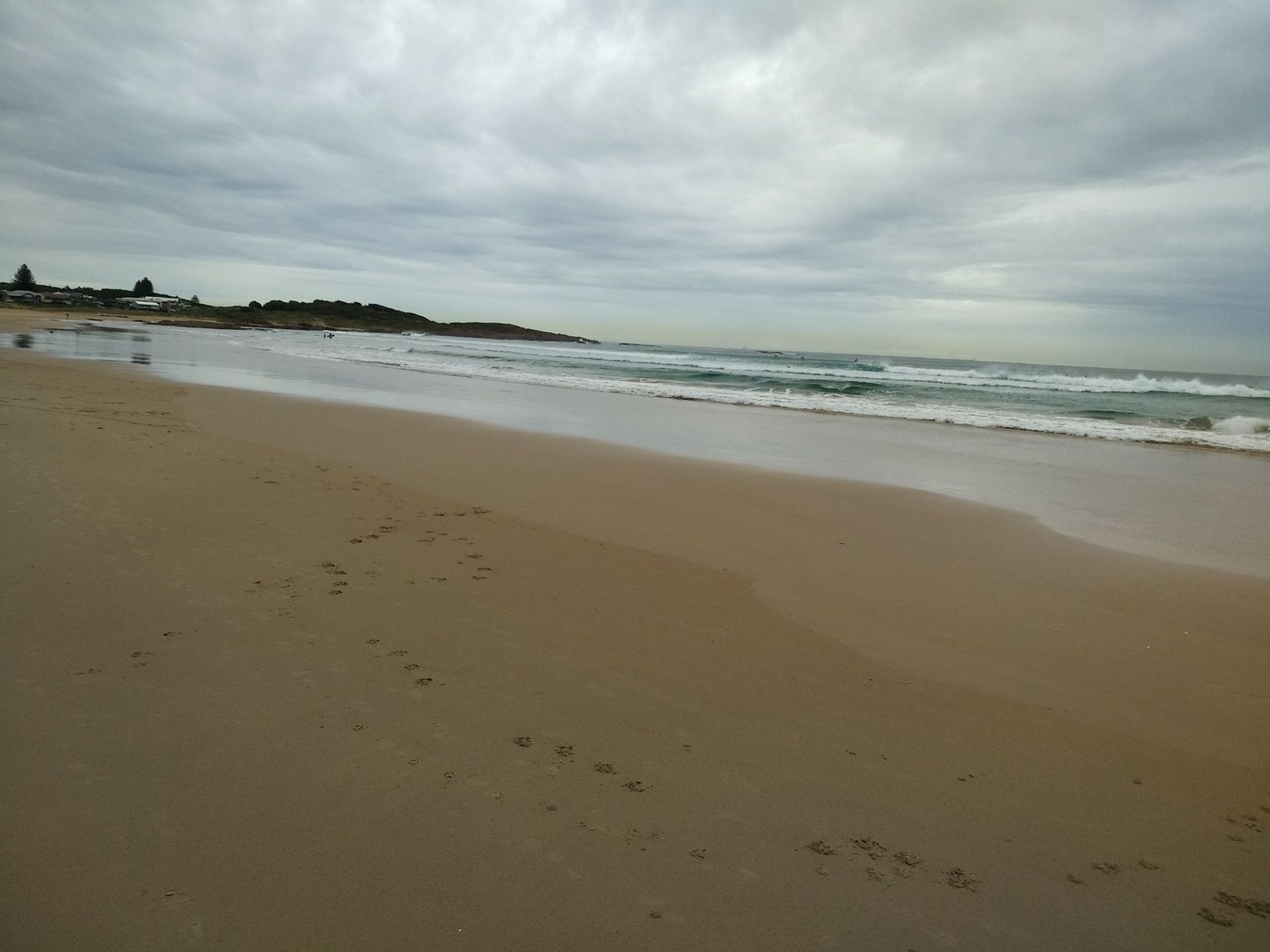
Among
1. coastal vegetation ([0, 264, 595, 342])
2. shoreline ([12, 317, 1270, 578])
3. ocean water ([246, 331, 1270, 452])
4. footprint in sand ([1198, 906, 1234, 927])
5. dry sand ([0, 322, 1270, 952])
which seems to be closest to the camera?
dry sand ([0, 322, 1270, 952])

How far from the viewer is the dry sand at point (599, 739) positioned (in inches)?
92.0

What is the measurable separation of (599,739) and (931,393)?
3352 centimetres

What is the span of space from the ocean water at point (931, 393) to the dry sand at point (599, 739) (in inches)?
653

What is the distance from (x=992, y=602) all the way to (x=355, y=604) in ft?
16.2

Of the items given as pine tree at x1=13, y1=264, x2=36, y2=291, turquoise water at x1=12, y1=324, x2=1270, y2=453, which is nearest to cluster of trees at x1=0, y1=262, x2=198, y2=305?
pine tree at x1=13, y1=264, x2=36, y2=291

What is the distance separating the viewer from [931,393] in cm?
3300

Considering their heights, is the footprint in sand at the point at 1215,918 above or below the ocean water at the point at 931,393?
below

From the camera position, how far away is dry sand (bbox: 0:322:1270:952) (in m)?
2.34

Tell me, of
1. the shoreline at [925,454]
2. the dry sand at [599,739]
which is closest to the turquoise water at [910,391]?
the shoreline at [925,454]

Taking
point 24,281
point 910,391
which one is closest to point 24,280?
point 24,281

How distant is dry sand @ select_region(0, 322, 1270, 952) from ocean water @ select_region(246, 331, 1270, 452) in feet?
54.4

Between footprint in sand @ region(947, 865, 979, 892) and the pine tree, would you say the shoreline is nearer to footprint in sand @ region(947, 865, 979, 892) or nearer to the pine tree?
footprint in sand @ region(947, 865, 979, 892)

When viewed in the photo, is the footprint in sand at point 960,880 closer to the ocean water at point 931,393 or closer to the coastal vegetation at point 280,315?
the ocean water at point 931,393

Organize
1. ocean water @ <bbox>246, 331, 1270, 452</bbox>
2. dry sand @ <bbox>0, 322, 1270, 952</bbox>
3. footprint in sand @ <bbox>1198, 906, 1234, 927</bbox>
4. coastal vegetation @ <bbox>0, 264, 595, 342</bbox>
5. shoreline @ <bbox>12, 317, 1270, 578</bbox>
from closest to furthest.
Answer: dry sand @ <bbox>0, 322, 1270, 952</bbox> < footprint in sand @ <bbox>1198, 906, 1234, 927</bbox> < shoreline @ <bbox>12, 317, 1270, 578</bbox> < ocean water @ <bbox>246, 331, 1270, 452</bbox> < coastal vegetation @ <bbox>0, 264, 595, 342</bbox>
